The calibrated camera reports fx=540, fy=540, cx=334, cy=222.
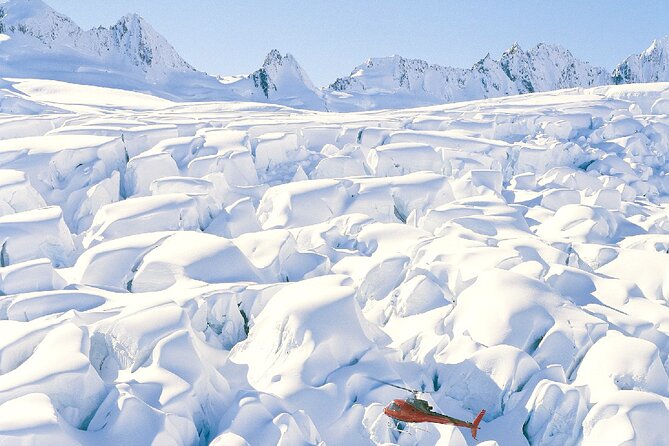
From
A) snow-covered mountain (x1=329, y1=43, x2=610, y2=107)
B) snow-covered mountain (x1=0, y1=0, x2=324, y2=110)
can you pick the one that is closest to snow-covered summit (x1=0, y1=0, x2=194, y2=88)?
snow-covered mountain (x1=0, y1=0, x2=324, y2=110)

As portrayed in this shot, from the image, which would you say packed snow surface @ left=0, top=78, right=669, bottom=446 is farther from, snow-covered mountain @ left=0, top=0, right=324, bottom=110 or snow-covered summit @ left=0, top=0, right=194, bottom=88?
snow-covered summit @ left=0, top=0, right=194, bottom=88

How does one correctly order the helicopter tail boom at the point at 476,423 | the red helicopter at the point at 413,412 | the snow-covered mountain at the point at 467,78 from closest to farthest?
the red helicopter at the point at 413,412 < the helicopter tail boom at the point at 476,423 < the snow-covered mountain at the point at 467,78

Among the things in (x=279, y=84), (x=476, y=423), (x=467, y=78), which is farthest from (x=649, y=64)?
(x=476, y=423)

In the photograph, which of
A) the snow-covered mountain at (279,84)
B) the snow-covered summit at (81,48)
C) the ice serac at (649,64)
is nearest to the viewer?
the snow-covered summit at (81,48)

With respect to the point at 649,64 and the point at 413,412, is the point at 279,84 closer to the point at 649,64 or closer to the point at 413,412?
the point at 649,64

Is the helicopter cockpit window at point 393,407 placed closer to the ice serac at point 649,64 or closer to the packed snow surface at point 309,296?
the packed snow surface at point 309,296

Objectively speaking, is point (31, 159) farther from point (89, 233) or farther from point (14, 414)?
point (14, 414)

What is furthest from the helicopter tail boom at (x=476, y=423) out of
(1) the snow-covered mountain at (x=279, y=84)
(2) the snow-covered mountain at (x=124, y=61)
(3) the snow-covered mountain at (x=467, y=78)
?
(3) the snow-covered mountain at (x=467, y=78)

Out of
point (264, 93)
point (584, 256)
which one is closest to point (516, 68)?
point (264, 93)
